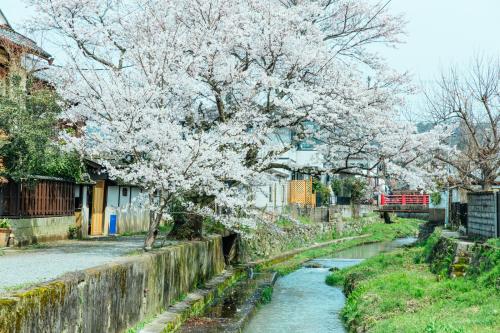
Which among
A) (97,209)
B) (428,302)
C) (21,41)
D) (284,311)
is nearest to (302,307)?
(284,311)

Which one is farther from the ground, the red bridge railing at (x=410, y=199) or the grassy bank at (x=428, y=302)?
the red bridge railing at (x=410, y=199)

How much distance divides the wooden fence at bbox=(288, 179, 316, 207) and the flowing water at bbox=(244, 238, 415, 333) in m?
20.3

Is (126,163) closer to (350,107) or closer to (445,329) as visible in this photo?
(350,107)

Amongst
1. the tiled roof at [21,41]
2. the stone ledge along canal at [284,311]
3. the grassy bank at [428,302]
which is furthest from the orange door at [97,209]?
the grassy bank at [428,302]

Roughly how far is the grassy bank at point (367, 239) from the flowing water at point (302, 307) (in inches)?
36.8

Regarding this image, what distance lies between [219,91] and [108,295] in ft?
36.2

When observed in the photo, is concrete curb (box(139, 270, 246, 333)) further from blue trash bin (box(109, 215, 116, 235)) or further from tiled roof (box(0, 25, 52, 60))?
tiled roof (box(0, 25, 52, 60))

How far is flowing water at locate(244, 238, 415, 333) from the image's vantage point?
1575cm

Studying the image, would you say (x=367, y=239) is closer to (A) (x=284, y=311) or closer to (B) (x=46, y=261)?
(A) (x=284, y=311)

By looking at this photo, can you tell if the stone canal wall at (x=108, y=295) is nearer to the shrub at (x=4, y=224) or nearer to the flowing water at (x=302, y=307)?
the flowing water at (x=302, y=307)

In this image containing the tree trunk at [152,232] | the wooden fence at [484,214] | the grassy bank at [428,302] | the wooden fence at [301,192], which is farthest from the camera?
the wooden fence at [301,192]

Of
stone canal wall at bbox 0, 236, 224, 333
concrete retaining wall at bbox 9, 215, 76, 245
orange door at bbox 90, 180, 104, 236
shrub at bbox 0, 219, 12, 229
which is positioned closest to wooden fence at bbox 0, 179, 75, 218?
concrete retaining wall at bbox 9, 215, 76, 245

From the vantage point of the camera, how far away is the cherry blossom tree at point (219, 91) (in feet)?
52.3

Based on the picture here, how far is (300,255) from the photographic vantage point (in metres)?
33.6
